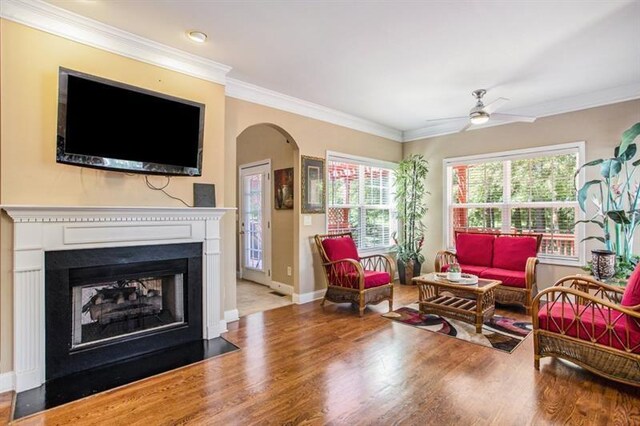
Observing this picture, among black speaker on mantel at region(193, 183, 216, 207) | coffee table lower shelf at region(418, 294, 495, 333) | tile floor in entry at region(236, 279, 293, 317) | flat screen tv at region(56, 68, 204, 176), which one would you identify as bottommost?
tile floor in entry at region(236, 279, 293, 317)

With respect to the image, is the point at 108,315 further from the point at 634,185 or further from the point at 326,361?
the point at 634,185

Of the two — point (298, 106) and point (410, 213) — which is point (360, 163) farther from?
point (298, 106)

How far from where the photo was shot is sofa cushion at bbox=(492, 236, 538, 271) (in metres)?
4.33

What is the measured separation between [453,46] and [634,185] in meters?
2.98

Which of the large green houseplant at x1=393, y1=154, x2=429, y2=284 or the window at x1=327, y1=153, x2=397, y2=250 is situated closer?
the window at x1=327, y1=153, x2=397, y2=250

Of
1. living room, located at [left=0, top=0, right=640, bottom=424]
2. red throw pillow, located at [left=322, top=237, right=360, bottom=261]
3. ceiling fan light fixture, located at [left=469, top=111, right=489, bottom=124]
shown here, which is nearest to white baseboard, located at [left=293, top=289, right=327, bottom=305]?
living room, located at [left=0, top=0, right=640, bottom=424]

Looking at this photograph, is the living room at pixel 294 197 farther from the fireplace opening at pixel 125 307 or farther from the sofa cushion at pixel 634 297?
the sofa cushion at pixel 634 297

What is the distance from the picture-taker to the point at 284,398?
2.21 m

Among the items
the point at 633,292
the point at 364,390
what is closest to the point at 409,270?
the point at 633,292

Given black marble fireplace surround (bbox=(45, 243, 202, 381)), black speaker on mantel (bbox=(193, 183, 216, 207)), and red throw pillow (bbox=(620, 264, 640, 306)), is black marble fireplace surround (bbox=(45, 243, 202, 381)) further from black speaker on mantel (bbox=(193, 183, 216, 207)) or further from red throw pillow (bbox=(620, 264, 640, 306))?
red throw pillow (bbox=(620, 264, 640, 306))

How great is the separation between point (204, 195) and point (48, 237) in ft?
4.14

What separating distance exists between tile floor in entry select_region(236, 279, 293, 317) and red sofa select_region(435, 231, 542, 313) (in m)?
2.34

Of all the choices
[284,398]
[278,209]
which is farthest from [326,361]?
[278,209]

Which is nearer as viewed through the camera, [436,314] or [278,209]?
[436,314]
